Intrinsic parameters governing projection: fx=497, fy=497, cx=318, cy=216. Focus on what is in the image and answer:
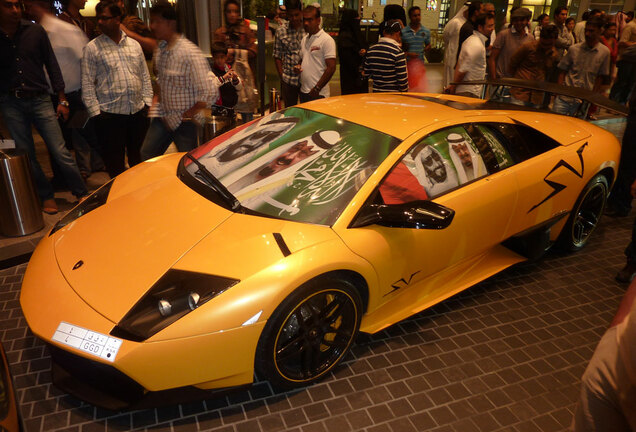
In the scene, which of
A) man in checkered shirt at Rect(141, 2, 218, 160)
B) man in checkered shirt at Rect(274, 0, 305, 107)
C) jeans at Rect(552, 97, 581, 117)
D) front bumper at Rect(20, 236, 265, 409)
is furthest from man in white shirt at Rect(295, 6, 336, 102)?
front bumper at Rect(20, 236, 265, 409)

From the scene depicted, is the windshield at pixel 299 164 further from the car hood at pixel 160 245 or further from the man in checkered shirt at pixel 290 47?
the man in checkered shirt at pixel 290 47

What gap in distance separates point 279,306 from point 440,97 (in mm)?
Result: 2505

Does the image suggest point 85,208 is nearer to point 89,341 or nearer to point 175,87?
point 89,341

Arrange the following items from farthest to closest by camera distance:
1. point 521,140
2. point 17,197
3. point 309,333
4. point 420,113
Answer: point 17,197, point 521,140, point 420,113, point 309,333

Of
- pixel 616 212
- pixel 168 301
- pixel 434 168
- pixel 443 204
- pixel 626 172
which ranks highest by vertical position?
pixel 434 168

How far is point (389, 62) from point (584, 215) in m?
2.81

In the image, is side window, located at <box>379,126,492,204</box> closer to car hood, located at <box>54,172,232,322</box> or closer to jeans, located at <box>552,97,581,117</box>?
car hood, located at <box>54,172,232,322</box>

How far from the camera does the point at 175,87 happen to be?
4.50 meters

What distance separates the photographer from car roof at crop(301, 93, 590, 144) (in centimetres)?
312

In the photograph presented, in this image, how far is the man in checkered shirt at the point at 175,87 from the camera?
4.38 meters

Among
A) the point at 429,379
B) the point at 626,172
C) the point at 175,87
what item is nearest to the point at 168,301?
the point at 429,379

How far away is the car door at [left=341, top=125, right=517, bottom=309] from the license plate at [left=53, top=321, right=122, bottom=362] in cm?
120

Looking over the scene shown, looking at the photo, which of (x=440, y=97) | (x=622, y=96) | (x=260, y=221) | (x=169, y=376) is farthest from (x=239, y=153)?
(x=622, y=96)

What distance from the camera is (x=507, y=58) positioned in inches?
292
